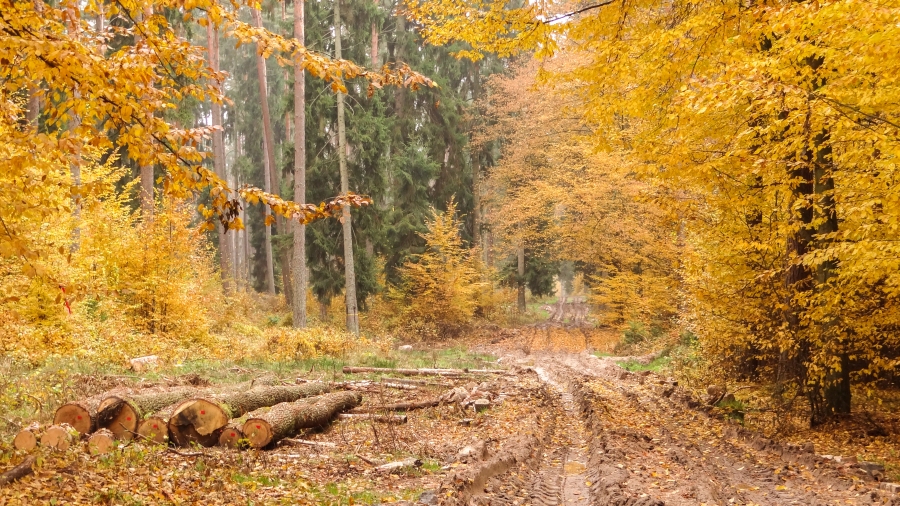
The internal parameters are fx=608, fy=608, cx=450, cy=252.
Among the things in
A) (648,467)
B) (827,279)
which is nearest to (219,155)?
(648,467)

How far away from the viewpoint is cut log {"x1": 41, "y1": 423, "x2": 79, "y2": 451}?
21.2 ft

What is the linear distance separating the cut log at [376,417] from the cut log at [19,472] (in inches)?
185

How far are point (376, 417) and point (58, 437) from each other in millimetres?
4581

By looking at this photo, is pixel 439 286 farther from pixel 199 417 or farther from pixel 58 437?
pixel 58 437

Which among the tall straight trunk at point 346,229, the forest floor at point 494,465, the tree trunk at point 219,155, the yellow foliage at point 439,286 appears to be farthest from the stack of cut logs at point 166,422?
the tree trunk at point 219,155

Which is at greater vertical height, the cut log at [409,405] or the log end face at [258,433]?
Answer: the log end face at [258,433]

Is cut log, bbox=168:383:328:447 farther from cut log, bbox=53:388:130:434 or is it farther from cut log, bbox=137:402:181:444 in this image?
cut log, bbox=53:388:130:434

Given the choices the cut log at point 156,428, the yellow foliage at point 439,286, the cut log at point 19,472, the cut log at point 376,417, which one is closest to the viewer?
the cut log at point 19,472

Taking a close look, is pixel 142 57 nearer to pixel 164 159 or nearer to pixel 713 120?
pixel 164 159

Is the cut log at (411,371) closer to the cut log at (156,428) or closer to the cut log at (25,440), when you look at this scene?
the cut log at (156,428)

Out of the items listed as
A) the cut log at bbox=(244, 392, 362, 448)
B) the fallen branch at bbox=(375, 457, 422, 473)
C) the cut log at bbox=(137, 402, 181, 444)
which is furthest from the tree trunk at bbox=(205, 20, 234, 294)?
the fallen branch at bbox=(375, 457, 422, 473)

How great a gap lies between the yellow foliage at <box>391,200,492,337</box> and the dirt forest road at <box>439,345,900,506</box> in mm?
14979

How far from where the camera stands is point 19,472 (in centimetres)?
527

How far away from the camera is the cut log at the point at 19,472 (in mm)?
5082
